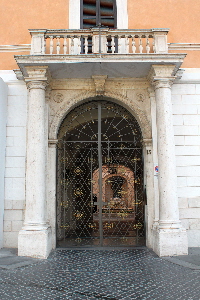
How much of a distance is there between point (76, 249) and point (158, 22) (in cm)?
652

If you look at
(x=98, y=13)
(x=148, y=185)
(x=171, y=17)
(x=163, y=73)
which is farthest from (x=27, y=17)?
(x=148, y=185)

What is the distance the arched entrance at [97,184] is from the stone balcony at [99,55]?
1.22 metres

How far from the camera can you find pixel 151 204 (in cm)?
802

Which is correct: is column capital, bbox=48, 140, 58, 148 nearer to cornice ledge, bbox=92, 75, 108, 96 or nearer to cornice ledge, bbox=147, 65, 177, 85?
cornice ledge, bbox=92, 75, 108, 96

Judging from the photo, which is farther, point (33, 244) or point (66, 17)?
point (66, 17)

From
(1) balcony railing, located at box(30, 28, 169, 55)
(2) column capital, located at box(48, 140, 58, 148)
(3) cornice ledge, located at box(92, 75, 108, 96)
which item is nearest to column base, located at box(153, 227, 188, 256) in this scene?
(2) column capital, located at box(48, 140, 58, 148)

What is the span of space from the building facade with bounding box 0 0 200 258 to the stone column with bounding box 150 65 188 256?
0.02 metres

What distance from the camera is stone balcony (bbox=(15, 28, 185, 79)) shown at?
7406 millimetres

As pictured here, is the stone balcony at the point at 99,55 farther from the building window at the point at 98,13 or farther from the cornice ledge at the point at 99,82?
the building window at the point at 98,13

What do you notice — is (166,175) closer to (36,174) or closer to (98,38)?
(36,174)

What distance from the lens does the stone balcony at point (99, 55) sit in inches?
292

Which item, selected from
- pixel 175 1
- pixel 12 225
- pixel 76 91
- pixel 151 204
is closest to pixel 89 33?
pixel 76 91

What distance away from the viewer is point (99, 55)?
740 centimetres

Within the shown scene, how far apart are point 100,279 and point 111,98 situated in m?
4.85
